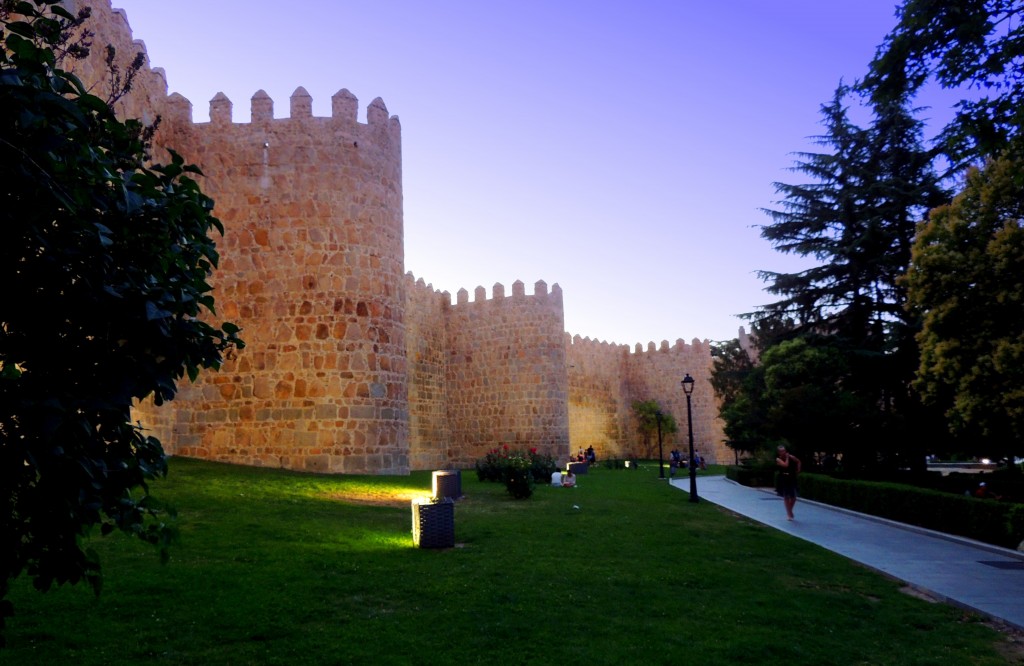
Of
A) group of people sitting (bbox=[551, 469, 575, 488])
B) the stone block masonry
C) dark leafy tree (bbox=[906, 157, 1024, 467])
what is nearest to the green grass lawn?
the stone block masonry

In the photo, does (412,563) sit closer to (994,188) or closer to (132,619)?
(132,619)

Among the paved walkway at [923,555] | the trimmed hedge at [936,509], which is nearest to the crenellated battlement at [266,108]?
the paved walkway at [923,555]

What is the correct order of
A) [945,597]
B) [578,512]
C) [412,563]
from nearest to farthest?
1. [945,597]
2. [412,563]
3. [578,512]

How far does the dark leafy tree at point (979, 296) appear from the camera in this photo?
1415cm

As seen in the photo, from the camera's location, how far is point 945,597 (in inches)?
287

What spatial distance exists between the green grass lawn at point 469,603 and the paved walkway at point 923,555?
447 millimetres

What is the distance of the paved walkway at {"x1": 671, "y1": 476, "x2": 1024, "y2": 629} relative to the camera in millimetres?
7375

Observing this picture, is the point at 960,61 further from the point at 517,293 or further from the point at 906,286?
the point at 517,293

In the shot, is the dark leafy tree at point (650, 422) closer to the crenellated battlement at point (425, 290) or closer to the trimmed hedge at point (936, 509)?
the crenellated battlement at point (425, 290)

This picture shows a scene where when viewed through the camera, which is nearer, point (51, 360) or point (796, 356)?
point (51, 360)

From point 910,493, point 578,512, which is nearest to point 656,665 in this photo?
point 578,512

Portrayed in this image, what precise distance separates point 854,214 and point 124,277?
27.8 m

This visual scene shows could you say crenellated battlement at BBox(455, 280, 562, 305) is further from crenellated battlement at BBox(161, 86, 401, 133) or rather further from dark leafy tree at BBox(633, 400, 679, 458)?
dark leafy tree at BBox(633, 400, 679, 458)

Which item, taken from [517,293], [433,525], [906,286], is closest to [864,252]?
[906,286]
